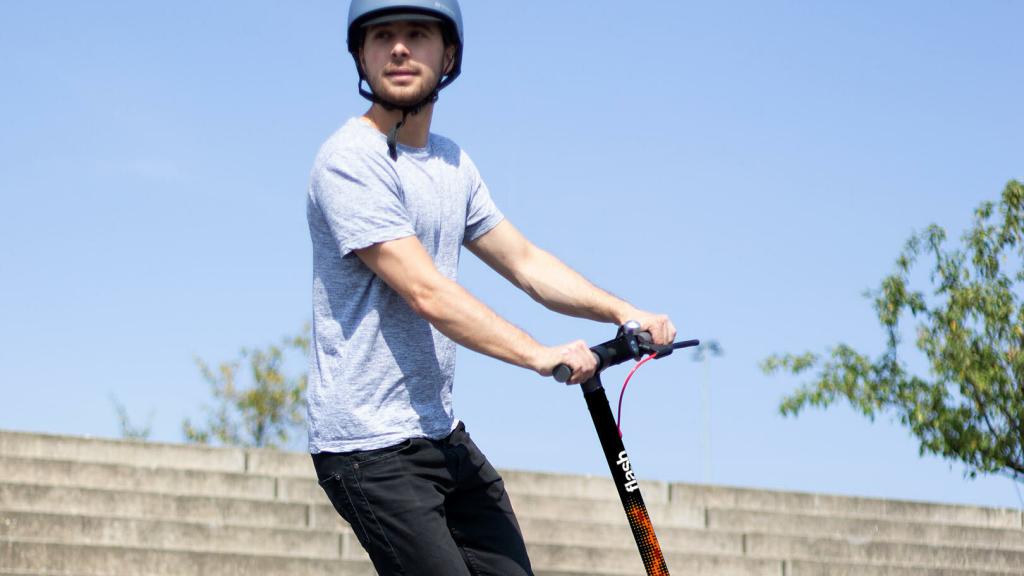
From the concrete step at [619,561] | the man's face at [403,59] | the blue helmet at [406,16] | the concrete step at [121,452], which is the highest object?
the blue helmet at [406,16]

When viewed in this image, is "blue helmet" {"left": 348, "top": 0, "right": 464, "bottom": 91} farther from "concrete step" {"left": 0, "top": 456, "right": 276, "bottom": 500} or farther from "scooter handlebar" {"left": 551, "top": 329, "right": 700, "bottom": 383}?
"concrete step" {"left": 0, "top": 456, "right": 276, "bottom": 500}

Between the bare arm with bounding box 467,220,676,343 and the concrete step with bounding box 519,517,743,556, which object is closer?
the bare arm with bounding box 467,220,676,343

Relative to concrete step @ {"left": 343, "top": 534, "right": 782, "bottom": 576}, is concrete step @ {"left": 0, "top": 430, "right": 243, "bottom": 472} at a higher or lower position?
higher

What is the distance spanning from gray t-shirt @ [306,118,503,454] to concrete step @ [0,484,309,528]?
6.54 m

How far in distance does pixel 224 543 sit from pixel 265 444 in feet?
74.5

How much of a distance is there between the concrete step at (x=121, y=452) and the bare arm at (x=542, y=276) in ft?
21.2

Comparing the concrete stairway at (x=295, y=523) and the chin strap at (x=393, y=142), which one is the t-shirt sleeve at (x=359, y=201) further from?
the concrete stairway at (x=295, y=523)

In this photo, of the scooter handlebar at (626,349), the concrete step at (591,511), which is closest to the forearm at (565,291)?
the scooter handlebar at (626,349)

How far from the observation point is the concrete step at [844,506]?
11.3m

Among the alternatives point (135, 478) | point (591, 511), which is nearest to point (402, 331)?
point (135, 478)

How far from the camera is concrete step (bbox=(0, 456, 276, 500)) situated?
A: 9.70 m

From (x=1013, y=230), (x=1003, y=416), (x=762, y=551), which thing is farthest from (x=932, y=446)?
(x=762, y=551)

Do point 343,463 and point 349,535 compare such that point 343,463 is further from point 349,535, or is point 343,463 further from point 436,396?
point 349,535

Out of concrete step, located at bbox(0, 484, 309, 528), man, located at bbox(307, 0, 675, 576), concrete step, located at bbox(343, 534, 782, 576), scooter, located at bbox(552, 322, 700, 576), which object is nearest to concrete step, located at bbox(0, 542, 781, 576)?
concrete step, located at bbox(343, 534, 782, 576)
